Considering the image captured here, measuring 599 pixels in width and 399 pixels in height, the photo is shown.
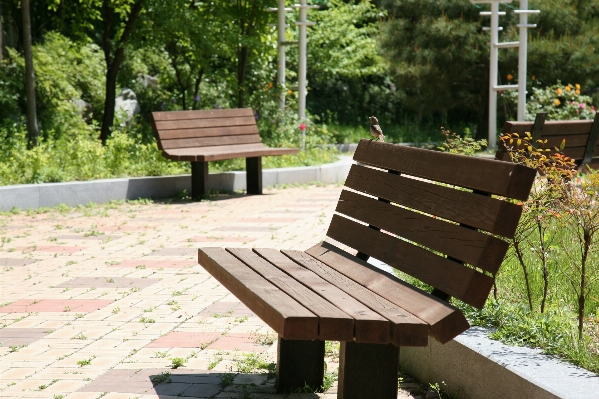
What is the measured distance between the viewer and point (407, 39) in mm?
21891

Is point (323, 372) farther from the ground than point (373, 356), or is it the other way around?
point (373, 356)

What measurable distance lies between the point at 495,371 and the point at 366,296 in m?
0.56

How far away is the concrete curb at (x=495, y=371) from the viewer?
293 centimetres

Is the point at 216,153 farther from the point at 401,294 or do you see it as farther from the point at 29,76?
the point at 401,294

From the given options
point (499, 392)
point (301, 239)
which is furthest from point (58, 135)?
point (499, 392)

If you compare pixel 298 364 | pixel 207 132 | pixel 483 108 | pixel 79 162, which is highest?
pixel 483 108

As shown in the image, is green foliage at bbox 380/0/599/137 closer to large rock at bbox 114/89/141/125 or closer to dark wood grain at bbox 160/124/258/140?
large rock at bbox 114/89/141/125

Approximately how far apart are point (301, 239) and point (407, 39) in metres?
14.9

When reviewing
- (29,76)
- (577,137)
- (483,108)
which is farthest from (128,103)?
(577,137)

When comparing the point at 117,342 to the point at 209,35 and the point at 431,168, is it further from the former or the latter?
the point at 209,35

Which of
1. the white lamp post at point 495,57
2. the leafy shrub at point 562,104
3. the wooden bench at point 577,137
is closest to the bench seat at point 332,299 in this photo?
the wooden bench at point 577,137

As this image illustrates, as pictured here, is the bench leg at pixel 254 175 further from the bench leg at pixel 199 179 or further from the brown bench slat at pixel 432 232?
the brown bench slat at pixel 432 232

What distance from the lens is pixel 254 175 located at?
38.1 feet

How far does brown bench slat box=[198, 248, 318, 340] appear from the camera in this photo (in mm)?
2865
